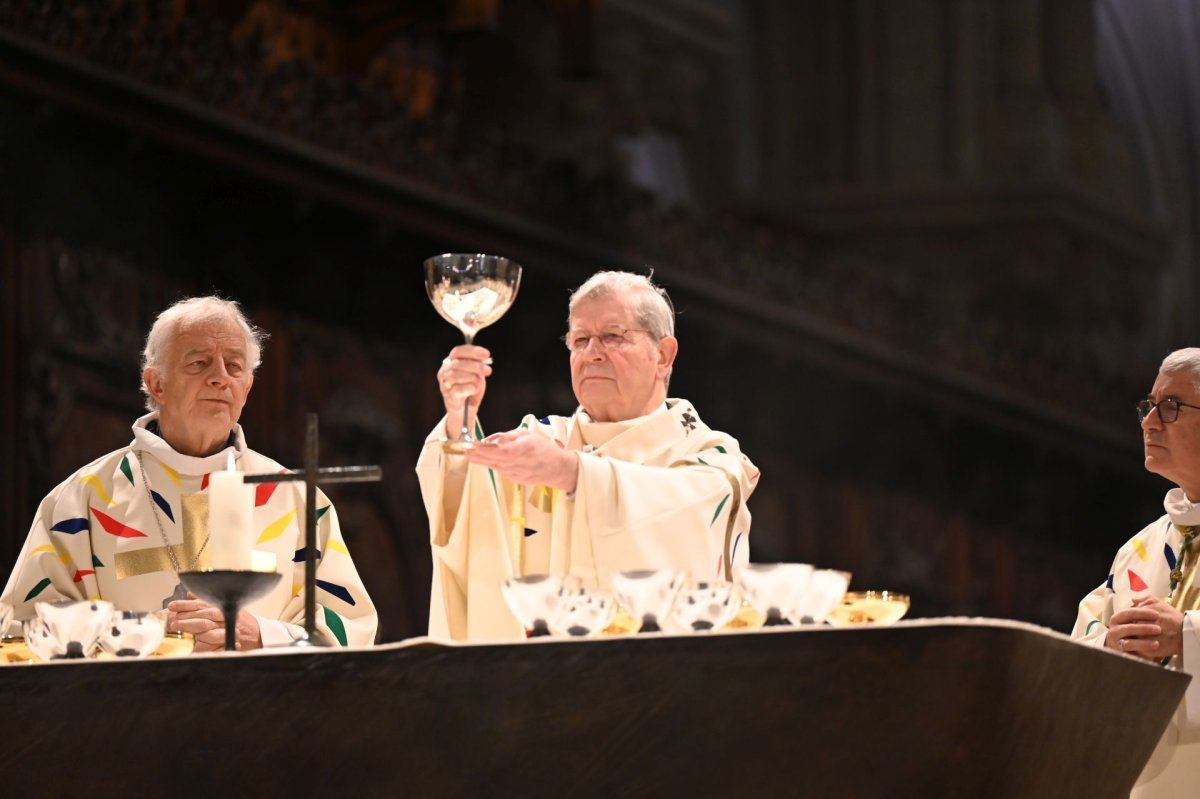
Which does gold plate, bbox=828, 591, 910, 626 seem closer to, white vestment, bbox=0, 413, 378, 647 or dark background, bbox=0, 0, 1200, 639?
white vestment, bbox=0, 413, 378, 647

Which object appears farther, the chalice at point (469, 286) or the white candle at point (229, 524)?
the chalice at point (469, 286)

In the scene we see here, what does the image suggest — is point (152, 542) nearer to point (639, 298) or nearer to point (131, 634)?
point (131, 634)

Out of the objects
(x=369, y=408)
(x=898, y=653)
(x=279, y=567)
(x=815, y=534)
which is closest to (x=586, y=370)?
(x=279, y=567)

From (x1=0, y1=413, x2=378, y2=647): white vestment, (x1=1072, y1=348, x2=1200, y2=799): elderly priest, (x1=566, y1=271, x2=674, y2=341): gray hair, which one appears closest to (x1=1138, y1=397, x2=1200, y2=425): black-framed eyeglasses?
(x1=1072, y1=348, x2=1200, y2=799): elderly priest

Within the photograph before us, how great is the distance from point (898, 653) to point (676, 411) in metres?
1.79

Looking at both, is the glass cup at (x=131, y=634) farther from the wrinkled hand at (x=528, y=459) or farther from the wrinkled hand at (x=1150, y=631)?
the wrinkled hand at (x=1150, y=631)

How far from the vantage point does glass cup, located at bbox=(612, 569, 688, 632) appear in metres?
4.30

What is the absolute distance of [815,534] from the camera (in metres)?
11.6

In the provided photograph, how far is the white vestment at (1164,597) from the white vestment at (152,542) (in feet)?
6.28

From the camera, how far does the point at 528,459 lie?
4.92 metres

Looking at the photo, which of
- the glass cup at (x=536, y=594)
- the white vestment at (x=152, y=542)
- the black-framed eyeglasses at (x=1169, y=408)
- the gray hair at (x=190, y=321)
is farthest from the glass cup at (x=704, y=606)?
the black-framed eyeglasses at (x=1169, y=408)

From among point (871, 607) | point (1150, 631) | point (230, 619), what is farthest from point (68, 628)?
point (1150, 631)

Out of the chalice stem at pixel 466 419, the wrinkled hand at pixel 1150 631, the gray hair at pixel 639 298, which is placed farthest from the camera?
the gray hair at pixel 639 298

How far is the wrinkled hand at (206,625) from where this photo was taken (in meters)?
4.81
